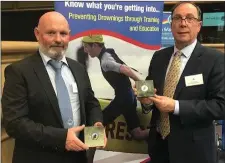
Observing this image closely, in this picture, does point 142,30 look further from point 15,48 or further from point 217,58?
point 15,48

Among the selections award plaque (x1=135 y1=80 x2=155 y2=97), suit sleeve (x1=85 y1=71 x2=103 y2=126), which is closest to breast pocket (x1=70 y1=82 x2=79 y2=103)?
suit sleeve (x1=85 y1=71 x2=103 y2=126)

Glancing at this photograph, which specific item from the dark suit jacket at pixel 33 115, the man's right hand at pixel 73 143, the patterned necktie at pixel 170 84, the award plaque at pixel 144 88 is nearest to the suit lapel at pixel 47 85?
the dark suit jacket at pixel 33 115

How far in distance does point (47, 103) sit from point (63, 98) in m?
0.11

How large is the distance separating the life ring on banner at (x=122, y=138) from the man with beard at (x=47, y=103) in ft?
2.71

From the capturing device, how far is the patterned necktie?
209 cm

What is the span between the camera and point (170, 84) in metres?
2.11

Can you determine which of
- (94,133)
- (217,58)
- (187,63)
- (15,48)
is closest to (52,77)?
(94,133)

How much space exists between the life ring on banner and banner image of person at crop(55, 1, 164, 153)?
0.04 metres

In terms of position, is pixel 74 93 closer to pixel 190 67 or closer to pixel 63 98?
pixel 63 98

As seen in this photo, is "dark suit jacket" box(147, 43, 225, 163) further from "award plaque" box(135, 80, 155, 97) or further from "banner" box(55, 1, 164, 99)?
"banner" box(55, 1, 164, 99)

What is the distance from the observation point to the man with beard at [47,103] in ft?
5.62

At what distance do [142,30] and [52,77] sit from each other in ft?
3.64

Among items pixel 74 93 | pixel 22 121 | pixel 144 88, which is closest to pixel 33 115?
pixel 22 121

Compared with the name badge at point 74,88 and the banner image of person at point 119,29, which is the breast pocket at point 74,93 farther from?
the banner image of person at point 119,29
